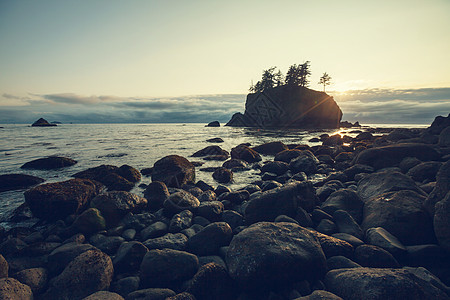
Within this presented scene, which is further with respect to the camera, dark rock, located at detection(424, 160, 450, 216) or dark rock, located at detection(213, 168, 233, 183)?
dark rock, located at detection(213, 168, 233, 183)

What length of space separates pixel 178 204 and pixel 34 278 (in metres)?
3.11

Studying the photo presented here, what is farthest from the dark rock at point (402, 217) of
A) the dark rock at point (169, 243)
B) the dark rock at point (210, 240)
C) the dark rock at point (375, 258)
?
the dark rock at point (169, 243)

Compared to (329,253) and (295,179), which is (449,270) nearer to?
(329,253)

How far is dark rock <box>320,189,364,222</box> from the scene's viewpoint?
505cm

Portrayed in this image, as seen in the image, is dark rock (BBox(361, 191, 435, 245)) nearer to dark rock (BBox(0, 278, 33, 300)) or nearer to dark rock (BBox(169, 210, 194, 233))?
dark rock (BBox(169, 210, 194, 233))

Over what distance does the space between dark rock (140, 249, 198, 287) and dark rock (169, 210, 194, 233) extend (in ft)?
4.59

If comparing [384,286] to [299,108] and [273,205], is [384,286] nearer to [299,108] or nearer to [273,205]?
[273,205]

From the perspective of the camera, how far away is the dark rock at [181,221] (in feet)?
16.1

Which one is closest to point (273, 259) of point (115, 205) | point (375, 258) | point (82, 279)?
point (375, 258)

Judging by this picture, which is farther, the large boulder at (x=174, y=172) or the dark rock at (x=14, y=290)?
the large boulder at (x=174, y=172)

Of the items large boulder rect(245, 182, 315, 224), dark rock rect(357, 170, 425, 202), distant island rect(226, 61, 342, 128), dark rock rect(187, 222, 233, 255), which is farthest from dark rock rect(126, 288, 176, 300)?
distant island rect(226, 61, 342, 128)

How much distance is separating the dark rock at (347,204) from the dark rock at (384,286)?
2.46 metres

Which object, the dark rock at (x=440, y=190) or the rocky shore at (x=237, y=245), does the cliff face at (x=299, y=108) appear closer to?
the rocky shore at (x=237, y=245)

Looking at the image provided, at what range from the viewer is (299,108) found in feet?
253
